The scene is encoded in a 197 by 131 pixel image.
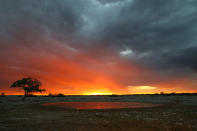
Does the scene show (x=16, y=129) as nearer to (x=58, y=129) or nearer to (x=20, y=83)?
(x=58, y=129)

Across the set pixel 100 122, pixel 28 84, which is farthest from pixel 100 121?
pixel 28 84

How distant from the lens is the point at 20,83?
48.6 meters

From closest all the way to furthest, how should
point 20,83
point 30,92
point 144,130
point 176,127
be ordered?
point 144,130, point 176,127, point 20,83, point 30,92

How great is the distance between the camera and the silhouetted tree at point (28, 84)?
1913 inches

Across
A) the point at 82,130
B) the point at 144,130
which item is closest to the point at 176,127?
the point at 144,130

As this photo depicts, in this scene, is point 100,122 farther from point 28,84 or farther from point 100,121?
point 28,84

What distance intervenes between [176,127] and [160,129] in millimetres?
1670

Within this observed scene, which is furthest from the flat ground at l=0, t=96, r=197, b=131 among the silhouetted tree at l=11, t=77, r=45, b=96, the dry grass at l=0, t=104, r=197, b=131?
the silhouetted tree at l=11, t=77, r=45, b=96

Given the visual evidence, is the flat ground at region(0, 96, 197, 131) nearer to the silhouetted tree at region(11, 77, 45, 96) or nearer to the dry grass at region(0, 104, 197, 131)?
the dry grass at region(0, 104, 197, 131)

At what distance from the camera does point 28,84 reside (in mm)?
50281

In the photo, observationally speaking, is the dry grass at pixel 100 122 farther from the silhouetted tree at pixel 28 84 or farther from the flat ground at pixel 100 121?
the silhouetted tree at pixel 28 84

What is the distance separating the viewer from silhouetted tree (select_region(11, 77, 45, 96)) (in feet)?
159

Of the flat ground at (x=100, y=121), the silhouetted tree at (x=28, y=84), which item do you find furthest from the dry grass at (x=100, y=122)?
the silhouetted tree at (x=28, y=84)

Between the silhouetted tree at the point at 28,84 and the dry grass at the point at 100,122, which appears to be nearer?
the dry grass at the point at 100,122
